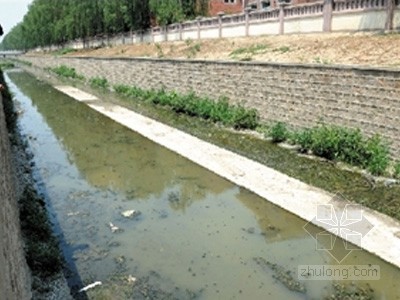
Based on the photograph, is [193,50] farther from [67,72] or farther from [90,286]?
[67,72]

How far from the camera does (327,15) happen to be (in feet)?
50.4

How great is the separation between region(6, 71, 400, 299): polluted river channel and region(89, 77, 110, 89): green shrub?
56.8 feet

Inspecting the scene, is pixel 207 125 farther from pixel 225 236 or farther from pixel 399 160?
pixel 225 236

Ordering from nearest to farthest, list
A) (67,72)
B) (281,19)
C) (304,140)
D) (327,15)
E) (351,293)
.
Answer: (351,293) < (304,140) < (327,15) < (281,19) < (67,72)

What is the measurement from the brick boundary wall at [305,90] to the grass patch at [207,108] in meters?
0.29

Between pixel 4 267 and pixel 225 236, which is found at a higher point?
pixel 4 267

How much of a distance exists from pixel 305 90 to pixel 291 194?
14.0 feet

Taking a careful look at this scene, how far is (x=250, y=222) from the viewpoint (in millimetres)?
7535

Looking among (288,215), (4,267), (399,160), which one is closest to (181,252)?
(288,215)

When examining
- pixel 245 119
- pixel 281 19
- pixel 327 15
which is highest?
pixel 327 15

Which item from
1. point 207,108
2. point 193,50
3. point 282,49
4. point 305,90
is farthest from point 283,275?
point 193,50

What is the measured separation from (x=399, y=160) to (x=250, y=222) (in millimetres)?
3734

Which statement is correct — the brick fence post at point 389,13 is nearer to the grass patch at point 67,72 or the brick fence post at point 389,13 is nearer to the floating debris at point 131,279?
the floating debris at point 131,279

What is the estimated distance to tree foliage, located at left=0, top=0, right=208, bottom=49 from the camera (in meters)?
32.5
